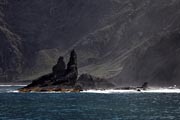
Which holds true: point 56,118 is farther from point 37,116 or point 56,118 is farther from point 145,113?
point 145,113

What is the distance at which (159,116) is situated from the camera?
112750mm

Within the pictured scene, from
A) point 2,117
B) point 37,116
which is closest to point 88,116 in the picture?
point 37,116

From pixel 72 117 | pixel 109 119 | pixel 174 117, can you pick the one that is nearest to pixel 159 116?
pixel 174 117

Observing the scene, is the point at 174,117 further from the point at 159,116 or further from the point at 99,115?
the point at 99,115

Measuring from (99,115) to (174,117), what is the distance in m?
18.8

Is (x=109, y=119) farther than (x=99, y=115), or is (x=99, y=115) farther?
(x=99, y=115)

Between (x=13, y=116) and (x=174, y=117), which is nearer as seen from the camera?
(x=174, y=117)

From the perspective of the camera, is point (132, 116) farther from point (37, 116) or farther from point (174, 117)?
point (37, 116)

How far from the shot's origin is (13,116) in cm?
11669

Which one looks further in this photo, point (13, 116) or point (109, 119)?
point (13, 116)

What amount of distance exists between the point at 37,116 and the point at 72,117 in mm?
8436

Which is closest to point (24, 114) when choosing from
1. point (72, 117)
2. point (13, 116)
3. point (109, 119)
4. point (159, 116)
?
point (13, 116)

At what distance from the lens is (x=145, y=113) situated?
121625 mm

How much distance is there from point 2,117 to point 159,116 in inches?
1388
